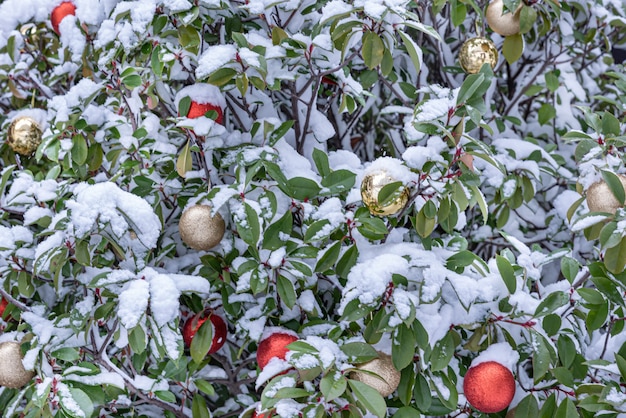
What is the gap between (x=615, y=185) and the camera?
3.43 ft

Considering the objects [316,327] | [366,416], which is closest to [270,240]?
[316,327]

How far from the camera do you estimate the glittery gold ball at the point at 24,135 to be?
66.6 inches

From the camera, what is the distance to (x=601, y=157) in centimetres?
115

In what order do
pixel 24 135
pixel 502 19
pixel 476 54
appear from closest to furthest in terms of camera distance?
pixel 502 19
pixel 476 54
pixel 24 135

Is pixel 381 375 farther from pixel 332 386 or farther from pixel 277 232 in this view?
pixel 277 232

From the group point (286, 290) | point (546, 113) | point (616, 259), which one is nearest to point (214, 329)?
point (286, 290)

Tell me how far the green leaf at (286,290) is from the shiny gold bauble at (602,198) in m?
0.57

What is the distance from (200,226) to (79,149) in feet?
1.22

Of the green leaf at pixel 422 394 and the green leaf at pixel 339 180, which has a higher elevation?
the green leaf at pixel 339 180

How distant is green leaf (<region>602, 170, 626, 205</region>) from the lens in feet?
3.43

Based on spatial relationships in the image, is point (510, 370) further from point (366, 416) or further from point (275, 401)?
point (275, 401)

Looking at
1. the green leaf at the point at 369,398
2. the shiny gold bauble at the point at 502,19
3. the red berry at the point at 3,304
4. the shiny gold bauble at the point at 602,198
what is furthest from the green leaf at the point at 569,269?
the red berry at the point at 3,304

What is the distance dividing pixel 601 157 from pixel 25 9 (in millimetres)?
1492

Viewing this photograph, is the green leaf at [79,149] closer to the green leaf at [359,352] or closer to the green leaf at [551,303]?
the green leaf at [359,352]
